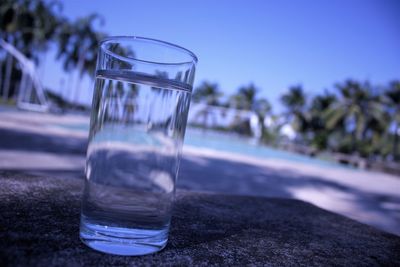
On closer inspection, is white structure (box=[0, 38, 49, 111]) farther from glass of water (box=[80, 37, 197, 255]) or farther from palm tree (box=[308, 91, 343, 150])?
palm tree (box=[308, 91, 343, 150])

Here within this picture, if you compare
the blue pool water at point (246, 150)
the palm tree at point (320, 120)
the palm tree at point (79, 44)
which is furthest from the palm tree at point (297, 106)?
the palm tree at point (79, 44)

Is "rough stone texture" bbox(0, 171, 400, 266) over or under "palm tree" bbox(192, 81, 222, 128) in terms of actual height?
under

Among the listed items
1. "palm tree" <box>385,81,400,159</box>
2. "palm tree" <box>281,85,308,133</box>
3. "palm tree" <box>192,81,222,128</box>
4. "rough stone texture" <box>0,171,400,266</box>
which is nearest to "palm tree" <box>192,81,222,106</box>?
"palm tree" <box>192,81,222,128</box>

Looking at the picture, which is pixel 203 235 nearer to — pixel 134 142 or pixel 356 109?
pixel 134 142

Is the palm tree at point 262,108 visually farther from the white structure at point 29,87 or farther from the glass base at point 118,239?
the glass base at point 118,239

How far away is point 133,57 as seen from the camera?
52 cm

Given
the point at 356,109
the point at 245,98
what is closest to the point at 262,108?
the point at 245,98

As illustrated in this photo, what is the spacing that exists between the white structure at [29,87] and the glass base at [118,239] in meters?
22.0

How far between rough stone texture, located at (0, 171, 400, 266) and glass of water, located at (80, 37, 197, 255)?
4 cm

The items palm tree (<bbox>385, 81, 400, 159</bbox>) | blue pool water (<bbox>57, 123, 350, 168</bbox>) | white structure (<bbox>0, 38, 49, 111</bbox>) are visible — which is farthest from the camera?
palm tree (<bbox>385, 81, 400, 159</bbox>)

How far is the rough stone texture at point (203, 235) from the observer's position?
0.46 m

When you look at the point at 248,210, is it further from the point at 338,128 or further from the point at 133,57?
the point at 338,128

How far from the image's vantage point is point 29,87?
22328 mm

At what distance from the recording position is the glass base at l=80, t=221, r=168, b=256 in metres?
0.47
